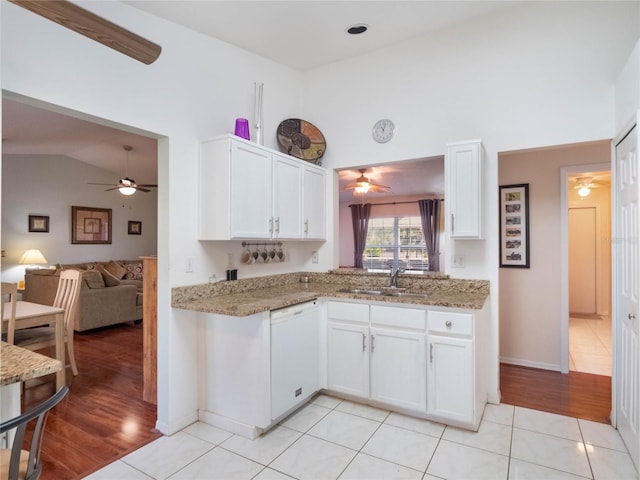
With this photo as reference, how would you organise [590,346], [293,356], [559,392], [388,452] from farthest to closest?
[590,346], [559,392], [293,356], [388,452]

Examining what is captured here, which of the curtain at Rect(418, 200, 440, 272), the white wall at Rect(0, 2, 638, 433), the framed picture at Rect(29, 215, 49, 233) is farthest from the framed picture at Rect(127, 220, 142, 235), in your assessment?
the curtain at Rect(418, 200, 440, 272)

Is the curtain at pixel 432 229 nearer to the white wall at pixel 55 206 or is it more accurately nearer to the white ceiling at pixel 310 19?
the white ceiling at pixel 310 19

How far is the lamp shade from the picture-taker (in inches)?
245

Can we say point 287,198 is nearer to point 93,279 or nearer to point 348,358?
point 348,358

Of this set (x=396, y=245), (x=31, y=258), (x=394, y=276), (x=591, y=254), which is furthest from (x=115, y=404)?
(x=591, y=254)

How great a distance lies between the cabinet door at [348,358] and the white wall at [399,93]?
39.2 inches

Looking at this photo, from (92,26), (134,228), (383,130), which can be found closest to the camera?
(92,26)

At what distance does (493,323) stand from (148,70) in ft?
10.2

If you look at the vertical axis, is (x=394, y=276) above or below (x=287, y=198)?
below

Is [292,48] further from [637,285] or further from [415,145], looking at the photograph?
[637,285]

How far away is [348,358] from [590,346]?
337 cm

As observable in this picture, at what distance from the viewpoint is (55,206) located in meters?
6.85

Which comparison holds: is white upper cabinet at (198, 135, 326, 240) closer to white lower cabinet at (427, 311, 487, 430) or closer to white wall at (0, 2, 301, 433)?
white wall at (0, 2, 301, 433)

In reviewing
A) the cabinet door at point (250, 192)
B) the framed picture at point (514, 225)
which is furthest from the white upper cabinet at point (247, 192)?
the framed picture at point (514, 225)
